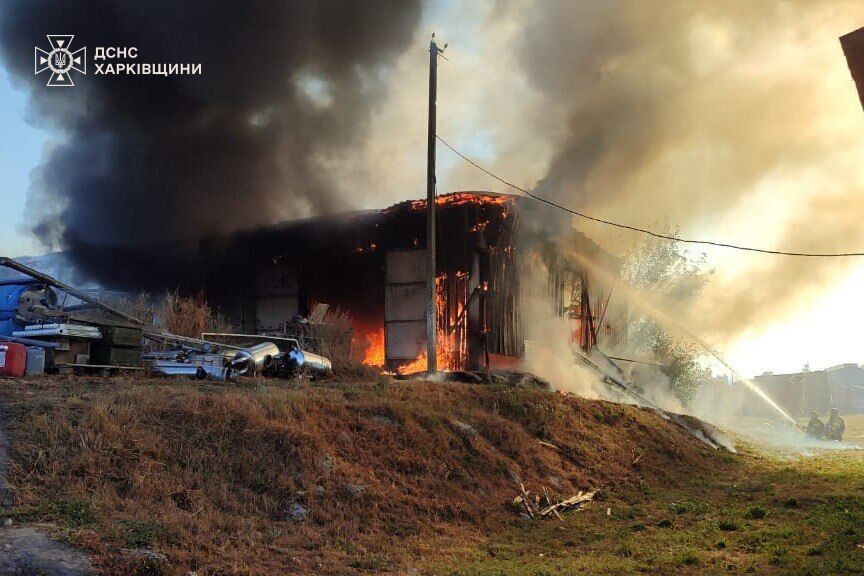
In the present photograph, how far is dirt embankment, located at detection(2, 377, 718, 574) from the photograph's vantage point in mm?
6621

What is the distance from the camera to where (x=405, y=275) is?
73.8 ft

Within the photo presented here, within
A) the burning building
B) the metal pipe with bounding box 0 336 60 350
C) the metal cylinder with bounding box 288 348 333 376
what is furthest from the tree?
the metal pipe with bounding box 0 336 60 350

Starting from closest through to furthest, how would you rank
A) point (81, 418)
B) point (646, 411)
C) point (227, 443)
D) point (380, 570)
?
point (380, 570)
point (81, 418)
point (227, 443)
point (646, 411)

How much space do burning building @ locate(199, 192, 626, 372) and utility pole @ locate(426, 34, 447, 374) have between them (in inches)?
130

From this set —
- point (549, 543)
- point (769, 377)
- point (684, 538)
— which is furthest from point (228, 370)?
point (769, 377)

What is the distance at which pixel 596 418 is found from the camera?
1616 centimetres

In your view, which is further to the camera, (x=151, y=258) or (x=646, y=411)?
(x=151, y=258)

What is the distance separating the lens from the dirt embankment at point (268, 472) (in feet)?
21.7

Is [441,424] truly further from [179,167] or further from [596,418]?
[179,167]

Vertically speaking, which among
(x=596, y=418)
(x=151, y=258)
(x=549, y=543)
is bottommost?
(x=549, y=543)

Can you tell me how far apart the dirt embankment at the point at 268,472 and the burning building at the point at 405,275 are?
795 centimetres

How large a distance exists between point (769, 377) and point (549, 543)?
163 feet

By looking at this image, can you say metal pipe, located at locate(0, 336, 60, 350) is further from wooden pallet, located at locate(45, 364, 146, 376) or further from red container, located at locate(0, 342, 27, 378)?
red container, located at locate(0, 342, 27, 378)

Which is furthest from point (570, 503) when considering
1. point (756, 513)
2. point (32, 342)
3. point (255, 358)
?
point (32, 342)
